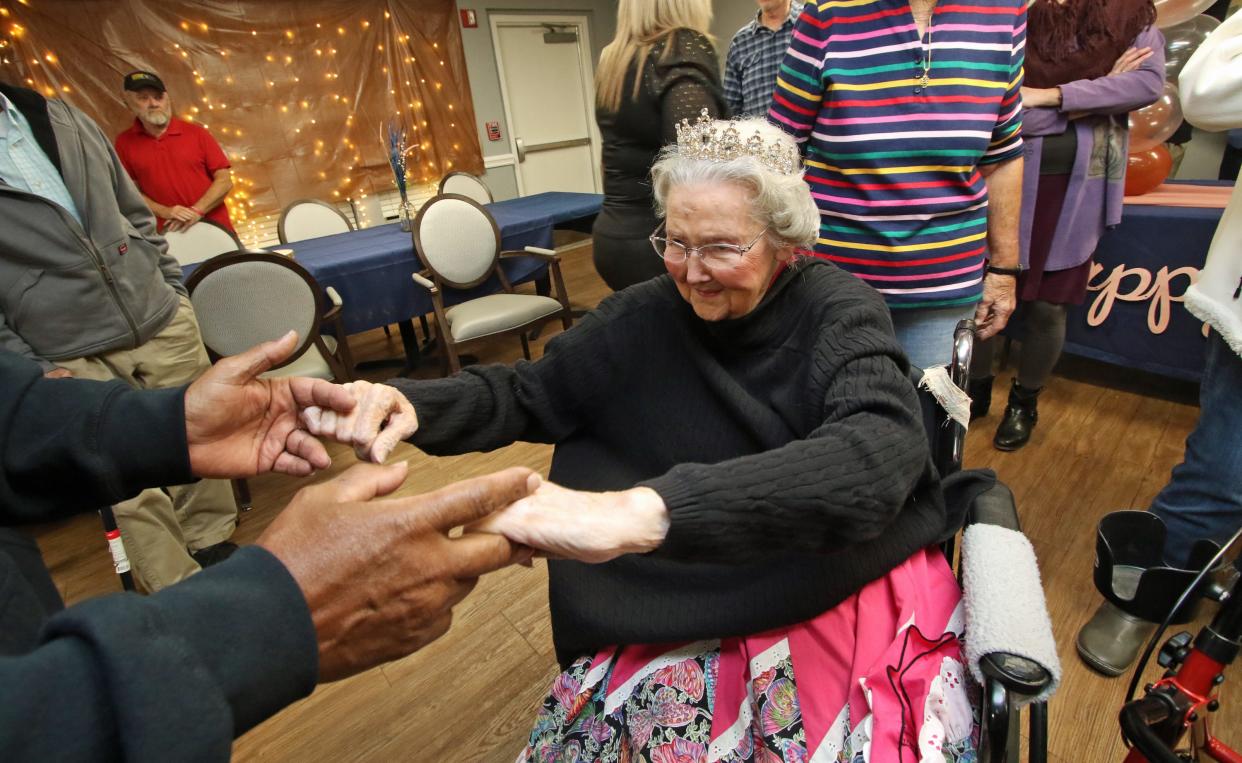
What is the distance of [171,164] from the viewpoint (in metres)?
3.70

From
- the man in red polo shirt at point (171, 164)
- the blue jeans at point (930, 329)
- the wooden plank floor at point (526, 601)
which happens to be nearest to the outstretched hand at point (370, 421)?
the wooden plank floor at point (526, 601)

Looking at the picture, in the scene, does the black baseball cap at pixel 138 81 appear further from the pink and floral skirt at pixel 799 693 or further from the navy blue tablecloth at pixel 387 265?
the pink and floral skirt at pixel 799 693

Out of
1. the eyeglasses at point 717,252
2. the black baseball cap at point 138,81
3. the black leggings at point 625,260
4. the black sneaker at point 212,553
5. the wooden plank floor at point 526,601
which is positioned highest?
the black baseball cap at point 138,81

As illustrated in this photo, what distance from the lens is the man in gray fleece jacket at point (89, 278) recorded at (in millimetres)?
1702

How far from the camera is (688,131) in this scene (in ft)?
3.91

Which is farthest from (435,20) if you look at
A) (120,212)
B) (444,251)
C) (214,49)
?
(120,212)

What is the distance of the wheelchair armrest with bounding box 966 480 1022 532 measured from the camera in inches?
36.6

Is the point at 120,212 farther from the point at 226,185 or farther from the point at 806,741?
the point at 806,741

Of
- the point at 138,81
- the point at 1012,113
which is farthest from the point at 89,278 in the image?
the point at 1012,113

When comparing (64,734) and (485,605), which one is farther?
(485,605)

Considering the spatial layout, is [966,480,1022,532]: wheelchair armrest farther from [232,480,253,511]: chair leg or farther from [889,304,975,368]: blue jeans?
[232,480,253,511]: chair leg

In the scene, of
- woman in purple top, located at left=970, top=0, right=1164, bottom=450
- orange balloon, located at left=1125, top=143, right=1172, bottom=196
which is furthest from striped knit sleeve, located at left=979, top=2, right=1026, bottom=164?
orange balloon, located at left=1125, top=143, right=1172, bottom=196

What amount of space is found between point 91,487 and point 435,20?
6086 millimetres

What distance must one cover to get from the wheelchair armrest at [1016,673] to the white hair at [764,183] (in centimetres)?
74
